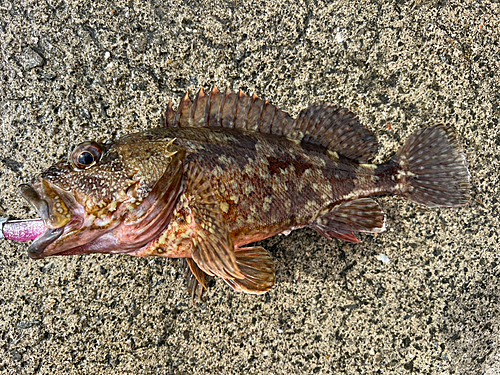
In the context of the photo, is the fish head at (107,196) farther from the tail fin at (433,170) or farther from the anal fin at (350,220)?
the tail fin at (433,170)

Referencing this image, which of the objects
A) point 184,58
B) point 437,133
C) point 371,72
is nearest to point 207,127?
point 184,58

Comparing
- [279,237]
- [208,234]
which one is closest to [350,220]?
[279,237]

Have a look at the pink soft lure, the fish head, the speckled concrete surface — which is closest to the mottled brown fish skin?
the fish head

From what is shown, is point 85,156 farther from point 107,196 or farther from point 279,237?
point 279,237

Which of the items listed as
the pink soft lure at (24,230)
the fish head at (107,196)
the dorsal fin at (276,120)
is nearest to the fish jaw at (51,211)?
the fish head at (107,196)

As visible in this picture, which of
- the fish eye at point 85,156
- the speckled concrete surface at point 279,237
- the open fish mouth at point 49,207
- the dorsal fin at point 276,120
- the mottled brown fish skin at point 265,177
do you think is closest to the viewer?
A: the open fish mouth at point 49,207

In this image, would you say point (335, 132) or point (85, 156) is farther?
point (335, 132)

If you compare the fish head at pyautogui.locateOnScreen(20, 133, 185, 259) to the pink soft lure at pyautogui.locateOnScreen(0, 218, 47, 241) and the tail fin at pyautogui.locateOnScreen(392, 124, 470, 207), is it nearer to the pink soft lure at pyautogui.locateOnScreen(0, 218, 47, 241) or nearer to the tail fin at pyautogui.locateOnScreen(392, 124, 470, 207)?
the pink soft lure at pyautogui.locateOnScreen(0, 218, 47, 241)
